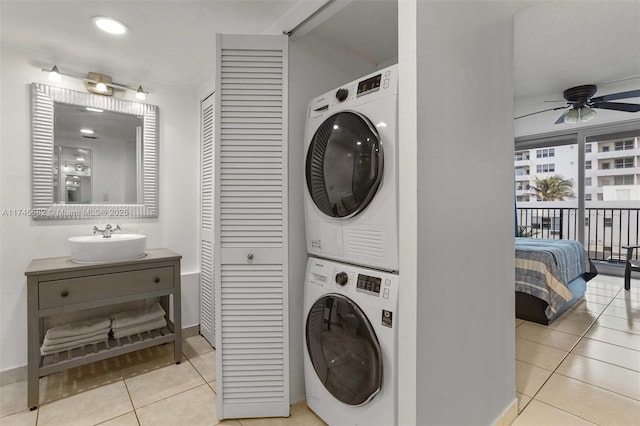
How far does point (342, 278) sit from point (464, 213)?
0.63 m

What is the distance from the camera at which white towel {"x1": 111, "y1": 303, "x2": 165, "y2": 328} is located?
2.31 meters

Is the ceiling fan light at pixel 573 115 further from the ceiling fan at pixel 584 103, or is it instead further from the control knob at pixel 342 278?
the control knob at pixel 342 278

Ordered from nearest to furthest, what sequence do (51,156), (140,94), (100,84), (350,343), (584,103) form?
(350,343), (51,156), (100,84), (140,94), (584,103)

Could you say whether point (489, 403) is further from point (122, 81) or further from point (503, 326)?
point (122, 81)

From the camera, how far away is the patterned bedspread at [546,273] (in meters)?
2.92

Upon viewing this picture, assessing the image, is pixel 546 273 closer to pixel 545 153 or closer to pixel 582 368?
pixel 582 368

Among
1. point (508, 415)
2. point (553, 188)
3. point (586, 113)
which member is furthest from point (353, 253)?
point (553, 188)

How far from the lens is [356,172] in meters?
1.42

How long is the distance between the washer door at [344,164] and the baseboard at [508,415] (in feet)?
4.14

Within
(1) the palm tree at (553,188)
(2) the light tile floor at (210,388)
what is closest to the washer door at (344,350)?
(2) the light tile floor at (210,388)

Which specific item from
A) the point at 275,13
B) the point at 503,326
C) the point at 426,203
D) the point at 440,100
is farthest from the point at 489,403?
the point at 275,13

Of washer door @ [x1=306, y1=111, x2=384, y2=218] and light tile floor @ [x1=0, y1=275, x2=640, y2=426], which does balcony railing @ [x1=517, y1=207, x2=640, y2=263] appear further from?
washer door @ [x1=306, y1=111, x2=384, y2=218]

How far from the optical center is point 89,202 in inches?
95.8

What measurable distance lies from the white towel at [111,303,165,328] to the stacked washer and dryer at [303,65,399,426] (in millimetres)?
1391
